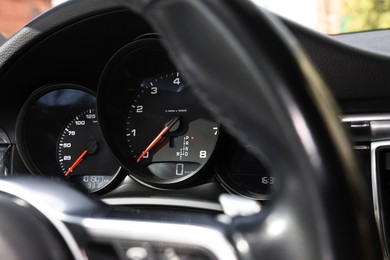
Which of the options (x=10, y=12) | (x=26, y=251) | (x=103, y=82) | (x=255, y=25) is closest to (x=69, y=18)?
(x=103, y=82)

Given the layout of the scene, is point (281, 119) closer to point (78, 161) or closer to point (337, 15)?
point (78, 161)

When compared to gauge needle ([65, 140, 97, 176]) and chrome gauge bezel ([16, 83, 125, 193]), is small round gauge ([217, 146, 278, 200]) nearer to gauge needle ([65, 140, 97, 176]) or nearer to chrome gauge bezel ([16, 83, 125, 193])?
chrome gauge bezel ([16, 83, 125, 193])

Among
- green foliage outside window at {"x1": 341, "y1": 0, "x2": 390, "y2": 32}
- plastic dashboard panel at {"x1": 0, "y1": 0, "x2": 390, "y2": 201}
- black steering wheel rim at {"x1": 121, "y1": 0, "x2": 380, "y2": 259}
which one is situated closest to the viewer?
black steering wheel rim at {"x1": 121, "y1": 0, "x2": 380, "y2": 259}

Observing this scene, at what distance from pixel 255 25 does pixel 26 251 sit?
1.31 ft

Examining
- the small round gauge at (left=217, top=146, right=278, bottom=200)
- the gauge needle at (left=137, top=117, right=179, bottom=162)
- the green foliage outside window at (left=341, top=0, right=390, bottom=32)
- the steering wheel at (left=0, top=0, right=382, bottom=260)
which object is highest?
the green foliage outside window at (left=341, top=0, right=390, bottom=32)

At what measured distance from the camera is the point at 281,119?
544 millimetres

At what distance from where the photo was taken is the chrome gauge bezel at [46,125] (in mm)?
2189

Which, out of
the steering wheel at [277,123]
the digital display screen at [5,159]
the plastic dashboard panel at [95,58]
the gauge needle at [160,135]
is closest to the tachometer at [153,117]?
the gauge needle at [160,135]

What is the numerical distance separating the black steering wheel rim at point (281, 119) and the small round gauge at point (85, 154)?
1.71m

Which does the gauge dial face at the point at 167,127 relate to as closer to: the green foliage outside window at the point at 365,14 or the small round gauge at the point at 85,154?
the small round gauge at the point at 85,154

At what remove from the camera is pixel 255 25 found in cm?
57

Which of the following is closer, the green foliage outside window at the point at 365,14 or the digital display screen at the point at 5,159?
the digital display screen at the point at 5,159

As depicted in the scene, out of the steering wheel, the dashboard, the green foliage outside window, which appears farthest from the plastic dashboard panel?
the green foliage outside window

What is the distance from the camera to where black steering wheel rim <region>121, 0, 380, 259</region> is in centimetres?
52
